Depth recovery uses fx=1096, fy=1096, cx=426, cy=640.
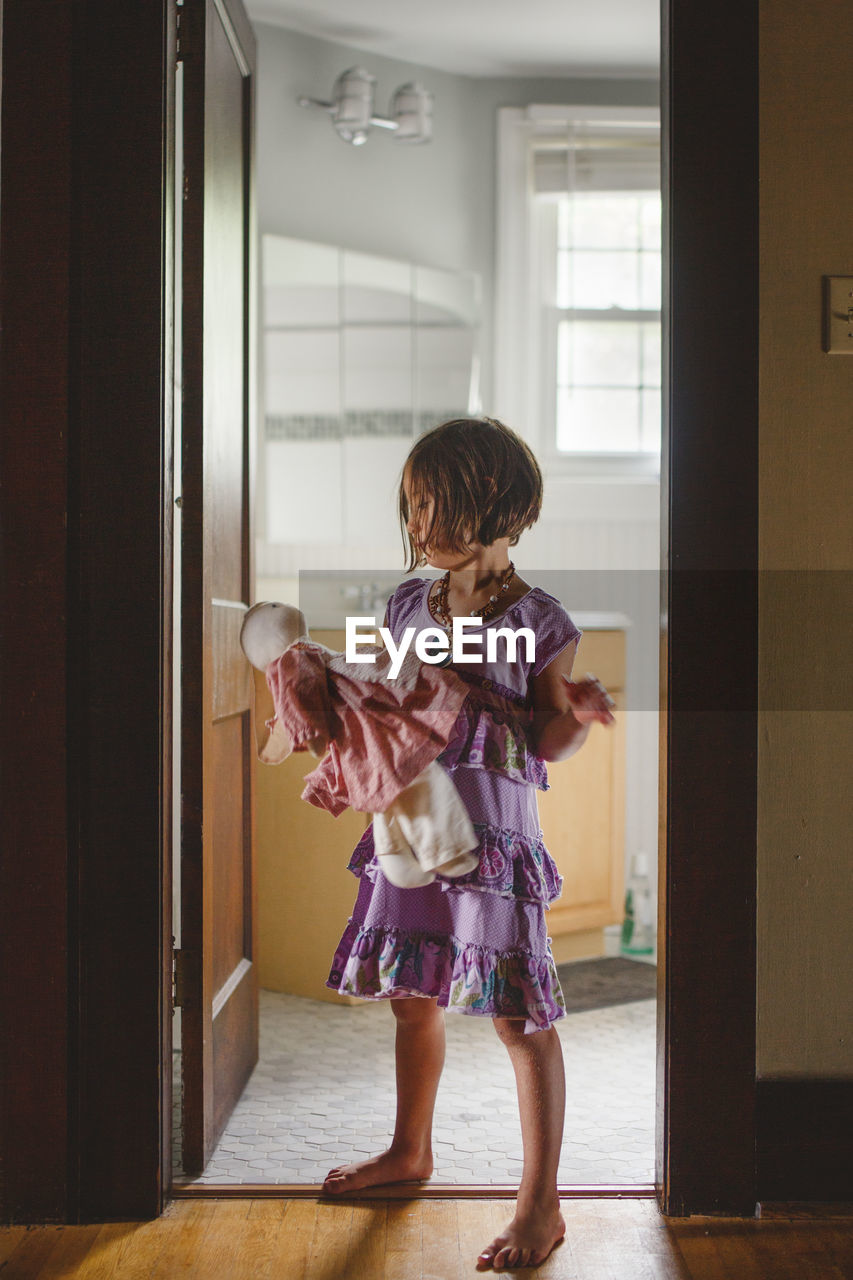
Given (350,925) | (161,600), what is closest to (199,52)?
(161,600)

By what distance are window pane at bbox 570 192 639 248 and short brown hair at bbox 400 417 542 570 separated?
6.28 ft

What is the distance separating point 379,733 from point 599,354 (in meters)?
2.08

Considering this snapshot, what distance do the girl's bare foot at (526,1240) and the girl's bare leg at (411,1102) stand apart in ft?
0.57

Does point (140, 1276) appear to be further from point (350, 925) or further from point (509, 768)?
point (509, 768)

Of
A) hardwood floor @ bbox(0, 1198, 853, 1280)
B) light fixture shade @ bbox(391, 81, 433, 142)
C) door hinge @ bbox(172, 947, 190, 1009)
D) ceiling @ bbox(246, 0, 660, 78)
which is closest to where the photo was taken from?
hardwood floor @ bbox(0, 1198, 853, 1280)

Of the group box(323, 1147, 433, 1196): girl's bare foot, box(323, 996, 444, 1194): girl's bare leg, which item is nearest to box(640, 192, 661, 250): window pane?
box(323, 996, 444, 1194): girl's bare leg

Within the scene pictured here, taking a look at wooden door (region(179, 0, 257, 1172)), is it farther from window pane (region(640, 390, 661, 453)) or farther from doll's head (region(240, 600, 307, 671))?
window pane (region(640, 390, 661, 453))

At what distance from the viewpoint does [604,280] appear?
312 cm

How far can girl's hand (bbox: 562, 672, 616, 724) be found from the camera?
1347 millimetres

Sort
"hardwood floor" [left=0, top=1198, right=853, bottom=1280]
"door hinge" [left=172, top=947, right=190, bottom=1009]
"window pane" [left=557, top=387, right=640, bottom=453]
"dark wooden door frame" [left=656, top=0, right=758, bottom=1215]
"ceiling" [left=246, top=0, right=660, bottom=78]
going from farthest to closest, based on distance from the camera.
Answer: "window pane" [left=557, top=387, right=640, bottom=453]
"ceiling" [left=246, top=0, right=660, bottom=78]
"door hinge" [left=172, top=947, right=190, bottom=1009]
"dark wooden door frame" [left=656, top=0, right=758, bottom=1215]
"hardwood floor" [left=0, top=1198, right=853, bottom=1280]

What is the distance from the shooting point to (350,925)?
4.75ft

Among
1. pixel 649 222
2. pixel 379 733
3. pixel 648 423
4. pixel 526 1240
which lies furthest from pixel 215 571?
pixel 649 222

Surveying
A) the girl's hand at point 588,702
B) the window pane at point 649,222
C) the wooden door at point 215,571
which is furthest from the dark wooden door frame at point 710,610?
the window pane at point 649,222

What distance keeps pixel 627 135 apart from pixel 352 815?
88.4 inches
